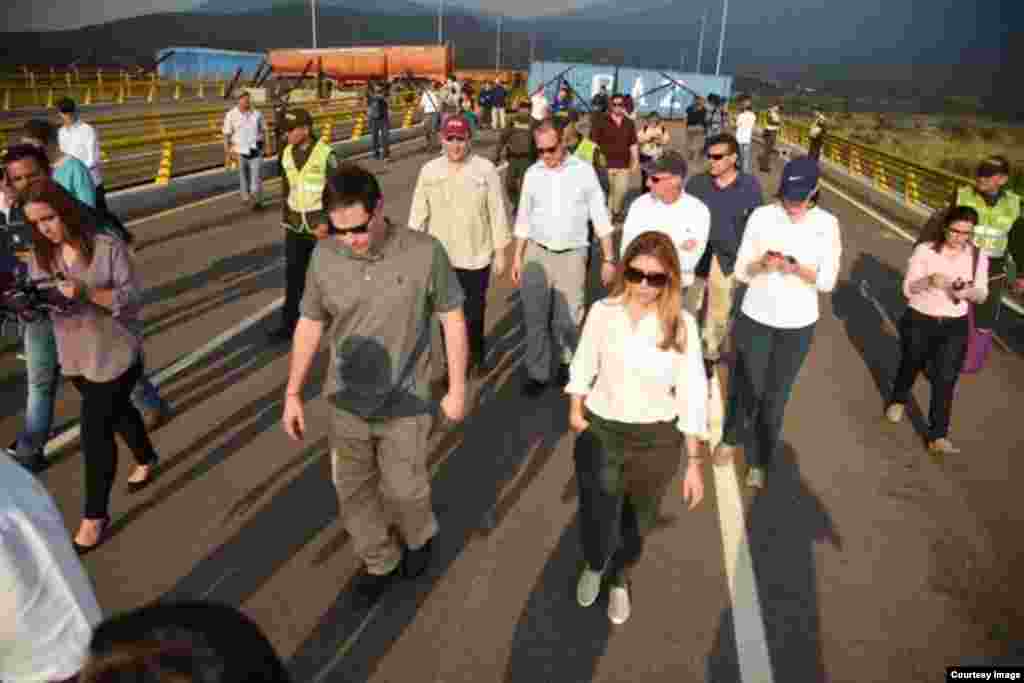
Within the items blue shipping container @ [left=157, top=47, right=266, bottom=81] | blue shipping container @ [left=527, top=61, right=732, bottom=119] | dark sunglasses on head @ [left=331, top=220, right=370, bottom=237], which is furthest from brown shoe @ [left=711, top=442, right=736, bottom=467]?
blue shipping container @ [left=157, top=47, right=266, bottom=81]

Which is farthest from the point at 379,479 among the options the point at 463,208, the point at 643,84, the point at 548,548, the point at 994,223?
the point at 643,84

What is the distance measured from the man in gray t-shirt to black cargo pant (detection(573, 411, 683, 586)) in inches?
26.9

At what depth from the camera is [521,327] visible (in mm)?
7980

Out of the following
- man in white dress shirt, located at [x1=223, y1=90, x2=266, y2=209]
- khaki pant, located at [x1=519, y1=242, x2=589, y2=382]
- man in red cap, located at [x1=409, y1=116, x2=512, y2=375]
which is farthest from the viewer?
man in white dress shirt, located at [x1=223, y1=90, x2=266, y2=209]

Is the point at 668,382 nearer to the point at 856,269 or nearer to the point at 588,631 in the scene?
the point at 588,631

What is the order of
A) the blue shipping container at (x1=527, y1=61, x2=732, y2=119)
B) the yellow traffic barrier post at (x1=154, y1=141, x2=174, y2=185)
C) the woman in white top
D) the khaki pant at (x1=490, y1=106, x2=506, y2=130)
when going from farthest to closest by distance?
1. the blue shipping container at (x1=527, y1=61, x2=732, y2=119)
2. the khaki pant at (x1=490, y1=106, x2=506, y2=130)
3. the yellow traffic barrier post at (x1=154, y1=141, x2=174, y2=185)
4. the woman in white top

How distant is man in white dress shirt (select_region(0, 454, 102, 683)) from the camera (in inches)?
62.2

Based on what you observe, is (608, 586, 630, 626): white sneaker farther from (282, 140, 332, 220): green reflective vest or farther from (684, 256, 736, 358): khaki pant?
(282, 140, 332, 220): green reflective vest

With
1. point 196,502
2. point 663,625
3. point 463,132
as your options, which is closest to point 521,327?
point 463,132

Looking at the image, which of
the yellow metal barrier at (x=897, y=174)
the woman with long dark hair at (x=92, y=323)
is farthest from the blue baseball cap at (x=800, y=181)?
the yellow metal barrier at (x=897, y=174)

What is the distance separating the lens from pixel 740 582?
3.94 metres

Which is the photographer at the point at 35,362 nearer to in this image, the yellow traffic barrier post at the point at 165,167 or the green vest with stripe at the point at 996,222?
the green vest with stripe at the point at 996,222

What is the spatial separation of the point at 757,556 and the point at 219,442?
12.0ft

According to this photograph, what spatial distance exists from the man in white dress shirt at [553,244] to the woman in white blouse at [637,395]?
2.38 m
